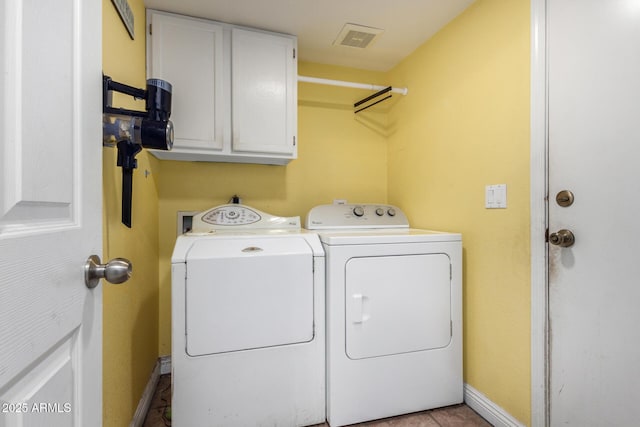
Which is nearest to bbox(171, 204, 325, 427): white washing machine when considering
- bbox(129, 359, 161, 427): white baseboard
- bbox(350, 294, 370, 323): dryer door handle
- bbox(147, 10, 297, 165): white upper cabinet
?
bbox(350, 294, 370, 323): dryer door handle

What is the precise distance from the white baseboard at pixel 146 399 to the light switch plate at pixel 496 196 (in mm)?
2055

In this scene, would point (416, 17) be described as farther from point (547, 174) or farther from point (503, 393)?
point (503, 393)

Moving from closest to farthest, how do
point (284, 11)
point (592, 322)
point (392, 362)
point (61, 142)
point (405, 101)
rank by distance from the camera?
point (61, 142) < point (592, 322) < point (392, 362) < point (284, 11) < point (405, 101)

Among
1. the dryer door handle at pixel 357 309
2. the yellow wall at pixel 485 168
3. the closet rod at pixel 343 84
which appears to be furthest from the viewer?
the closet rod at pixel 343 84

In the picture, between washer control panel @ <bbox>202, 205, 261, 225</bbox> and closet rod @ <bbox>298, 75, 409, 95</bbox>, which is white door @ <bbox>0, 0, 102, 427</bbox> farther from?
closet rod @ <bbox>298, 75, 409, 95</bbox>

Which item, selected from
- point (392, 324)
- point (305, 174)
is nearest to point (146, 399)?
point (392, 324)

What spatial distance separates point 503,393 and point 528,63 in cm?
161

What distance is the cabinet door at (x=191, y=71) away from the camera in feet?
5.75

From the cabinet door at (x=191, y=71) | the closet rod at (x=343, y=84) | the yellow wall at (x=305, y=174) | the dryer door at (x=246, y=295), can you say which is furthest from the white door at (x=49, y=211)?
the closet rod at (x=343, y=84)

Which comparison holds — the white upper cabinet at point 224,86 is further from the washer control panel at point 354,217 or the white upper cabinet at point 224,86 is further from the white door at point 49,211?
the white door at point 49,211

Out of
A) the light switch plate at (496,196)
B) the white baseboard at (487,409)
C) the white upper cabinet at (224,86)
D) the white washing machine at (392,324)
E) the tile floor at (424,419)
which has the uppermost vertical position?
the white upper cabinet at (224,86)

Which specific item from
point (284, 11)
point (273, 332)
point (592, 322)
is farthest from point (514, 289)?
point (284, 11)

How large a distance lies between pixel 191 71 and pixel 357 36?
44.2 inches

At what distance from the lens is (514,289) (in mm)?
1472
